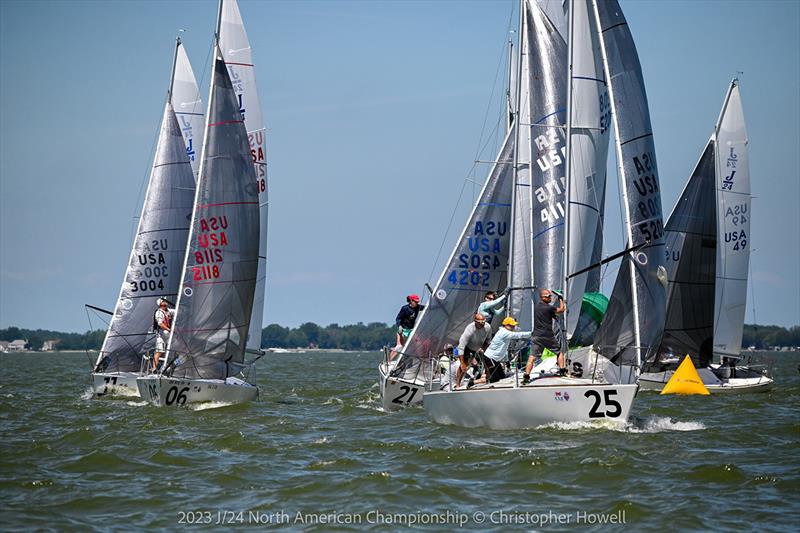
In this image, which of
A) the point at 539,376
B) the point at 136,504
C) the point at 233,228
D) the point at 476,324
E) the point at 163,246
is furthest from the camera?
the point at 163,246

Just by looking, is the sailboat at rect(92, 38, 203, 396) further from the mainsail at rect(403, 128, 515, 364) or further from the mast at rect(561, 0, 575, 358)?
the mast at rect(561, 0, 575, 358)

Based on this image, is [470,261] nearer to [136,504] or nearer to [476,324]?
[476,324]

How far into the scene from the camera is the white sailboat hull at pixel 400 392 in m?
26.3

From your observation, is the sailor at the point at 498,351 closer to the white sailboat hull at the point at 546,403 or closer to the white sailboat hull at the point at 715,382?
the white sailboat hull at the point at 546,403

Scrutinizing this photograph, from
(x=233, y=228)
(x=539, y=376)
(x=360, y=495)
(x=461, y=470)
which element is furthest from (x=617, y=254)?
(x=233, y=228)

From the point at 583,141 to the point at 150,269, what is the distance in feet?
43.0

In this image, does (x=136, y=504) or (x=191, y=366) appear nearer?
(x=136, y=504)

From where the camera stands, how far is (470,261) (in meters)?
26.9

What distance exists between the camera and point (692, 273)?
34.1 metres

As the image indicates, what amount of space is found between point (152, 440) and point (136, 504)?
554cm

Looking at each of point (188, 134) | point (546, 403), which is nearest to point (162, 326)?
point (188, 134)

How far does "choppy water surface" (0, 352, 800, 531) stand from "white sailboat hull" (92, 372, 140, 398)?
4.55 m

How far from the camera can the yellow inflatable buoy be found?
3281 cm

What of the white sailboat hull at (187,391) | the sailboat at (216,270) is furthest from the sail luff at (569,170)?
the white sailboat hull at (187,391)
